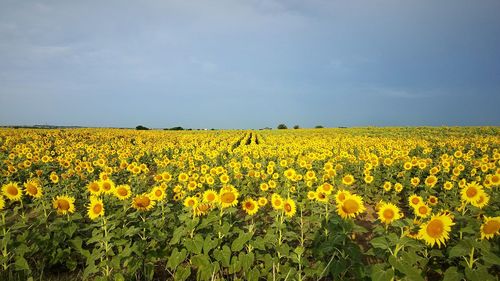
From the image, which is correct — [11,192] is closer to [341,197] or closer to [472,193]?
[341,197]

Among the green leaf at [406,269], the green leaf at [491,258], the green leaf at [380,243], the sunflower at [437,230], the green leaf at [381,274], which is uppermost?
the sunflower at [437,230]

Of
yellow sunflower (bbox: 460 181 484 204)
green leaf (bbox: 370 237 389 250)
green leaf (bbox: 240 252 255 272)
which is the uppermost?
yellow sunflower (bbox: 460 181 484 204)

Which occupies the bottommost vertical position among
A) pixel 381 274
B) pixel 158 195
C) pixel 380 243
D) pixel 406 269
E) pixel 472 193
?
pixel 381 274

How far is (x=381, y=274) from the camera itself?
326 cm

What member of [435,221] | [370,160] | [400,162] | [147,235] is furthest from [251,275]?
[400,162]

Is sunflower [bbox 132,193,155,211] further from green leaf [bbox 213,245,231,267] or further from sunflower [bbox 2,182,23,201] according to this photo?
sunflower [bbox 2,182,23,201]

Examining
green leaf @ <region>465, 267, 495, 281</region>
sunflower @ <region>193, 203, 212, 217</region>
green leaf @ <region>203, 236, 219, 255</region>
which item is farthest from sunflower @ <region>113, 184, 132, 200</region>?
green leaf @ <region>465, 267, 495, 281</region>

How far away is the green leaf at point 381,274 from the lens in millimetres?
3211

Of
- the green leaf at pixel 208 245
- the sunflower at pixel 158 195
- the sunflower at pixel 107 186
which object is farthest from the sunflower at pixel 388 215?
the sunflower at pixel 107 186

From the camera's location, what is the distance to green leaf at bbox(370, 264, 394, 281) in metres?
3.21

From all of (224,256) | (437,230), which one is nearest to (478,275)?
(437,230)

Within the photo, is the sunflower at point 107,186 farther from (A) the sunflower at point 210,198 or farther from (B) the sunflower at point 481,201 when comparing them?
(B) the sunflower at point 481,201

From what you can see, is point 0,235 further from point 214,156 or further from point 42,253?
point 214,156

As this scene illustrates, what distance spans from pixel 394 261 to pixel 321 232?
1.98 m
